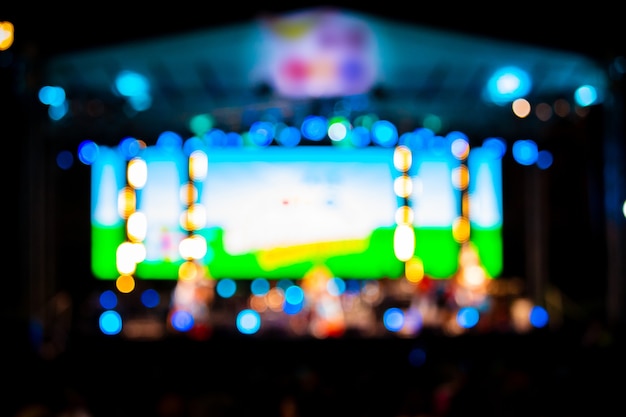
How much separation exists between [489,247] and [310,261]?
1662 mm

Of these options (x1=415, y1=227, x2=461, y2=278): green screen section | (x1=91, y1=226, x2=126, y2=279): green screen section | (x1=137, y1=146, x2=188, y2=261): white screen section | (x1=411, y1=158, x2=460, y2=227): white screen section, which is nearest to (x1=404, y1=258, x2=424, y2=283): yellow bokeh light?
(x1=415, y1=227, x2=461, y2=278): green screen section

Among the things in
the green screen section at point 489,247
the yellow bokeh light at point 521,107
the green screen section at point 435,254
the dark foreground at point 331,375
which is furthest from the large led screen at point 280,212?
the dark foreground at point 331,375

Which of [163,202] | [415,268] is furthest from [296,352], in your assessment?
[163,202]

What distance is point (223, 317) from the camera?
6.45 meters

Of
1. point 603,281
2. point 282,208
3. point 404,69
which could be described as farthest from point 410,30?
point 603,281

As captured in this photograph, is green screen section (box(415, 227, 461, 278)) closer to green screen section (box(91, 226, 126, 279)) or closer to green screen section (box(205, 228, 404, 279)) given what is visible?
green screen section (box(205, 228, 404, 279))

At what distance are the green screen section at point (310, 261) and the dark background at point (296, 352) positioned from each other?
1.72m

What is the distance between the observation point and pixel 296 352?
14.2 ft

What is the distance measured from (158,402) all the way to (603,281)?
15.9 ft

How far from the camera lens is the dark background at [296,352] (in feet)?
13.2

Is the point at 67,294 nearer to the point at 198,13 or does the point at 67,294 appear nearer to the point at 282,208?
the point at 282,208

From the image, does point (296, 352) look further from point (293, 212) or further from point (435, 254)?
point (435, 254)

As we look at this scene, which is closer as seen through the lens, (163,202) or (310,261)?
(310,261)

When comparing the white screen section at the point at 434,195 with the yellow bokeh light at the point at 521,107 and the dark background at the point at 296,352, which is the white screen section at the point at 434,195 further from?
the dark background at the point at 296,352
